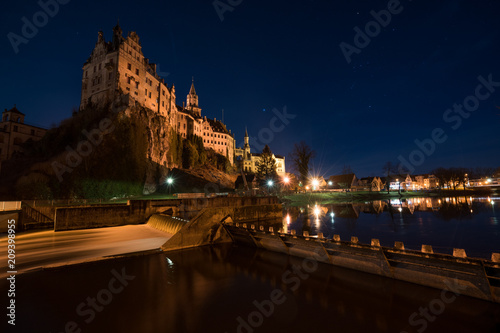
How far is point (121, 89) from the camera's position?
52.8 meters

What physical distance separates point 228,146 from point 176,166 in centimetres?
5064

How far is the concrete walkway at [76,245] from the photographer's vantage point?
13.6 m

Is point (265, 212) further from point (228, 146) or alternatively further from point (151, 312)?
point (228, 146)

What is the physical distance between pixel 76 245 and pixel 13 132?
61086mm

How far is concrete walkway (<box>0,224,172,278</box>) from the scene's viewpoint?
13562 millimetres

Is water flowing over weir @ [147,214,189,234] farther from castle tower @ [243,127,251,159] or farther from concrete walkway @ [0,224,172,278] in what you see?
castle tower @ [243,127,251,159]

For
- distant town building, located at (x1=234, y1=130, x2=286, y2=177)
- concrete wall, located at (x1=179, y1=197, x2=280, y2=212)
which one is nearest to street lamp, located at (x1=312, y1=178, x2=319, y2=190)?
distant town building, located at (x1=234, y1=130, x2=286, y2=177)

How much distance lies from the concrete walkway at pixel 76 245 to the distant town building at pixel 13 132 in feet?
166

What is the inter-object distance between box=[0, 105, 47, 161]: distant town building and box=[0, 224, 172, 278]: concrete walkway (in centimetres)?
5065

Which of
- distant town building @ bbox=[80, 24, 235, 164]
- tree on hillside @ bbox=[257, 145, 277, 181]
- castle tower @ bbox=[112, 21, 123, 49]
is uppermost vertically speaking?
castle tower @ bbox=[112, 21, 123, 49]

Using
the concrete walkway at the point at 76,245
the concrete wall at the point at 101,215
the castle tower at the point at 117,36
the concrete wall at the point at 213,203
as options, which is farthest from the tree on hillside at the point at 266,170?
the concrete walkway at the point at 76,245

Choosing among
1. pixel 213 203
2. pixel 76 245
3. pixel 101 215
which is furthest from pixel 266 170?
pixel 76 245

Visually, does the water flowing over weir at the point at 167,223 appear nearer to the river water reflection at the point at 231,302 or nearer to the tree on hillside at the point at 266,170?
the river water reflection at the point at 231,302

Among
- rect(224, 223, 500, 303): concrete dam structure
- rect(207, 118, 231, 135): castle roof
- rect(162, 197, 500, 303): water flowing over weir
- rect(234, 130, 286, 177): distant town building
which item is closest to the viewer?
rect(224, 223, 500, 303): concrete dam structure
